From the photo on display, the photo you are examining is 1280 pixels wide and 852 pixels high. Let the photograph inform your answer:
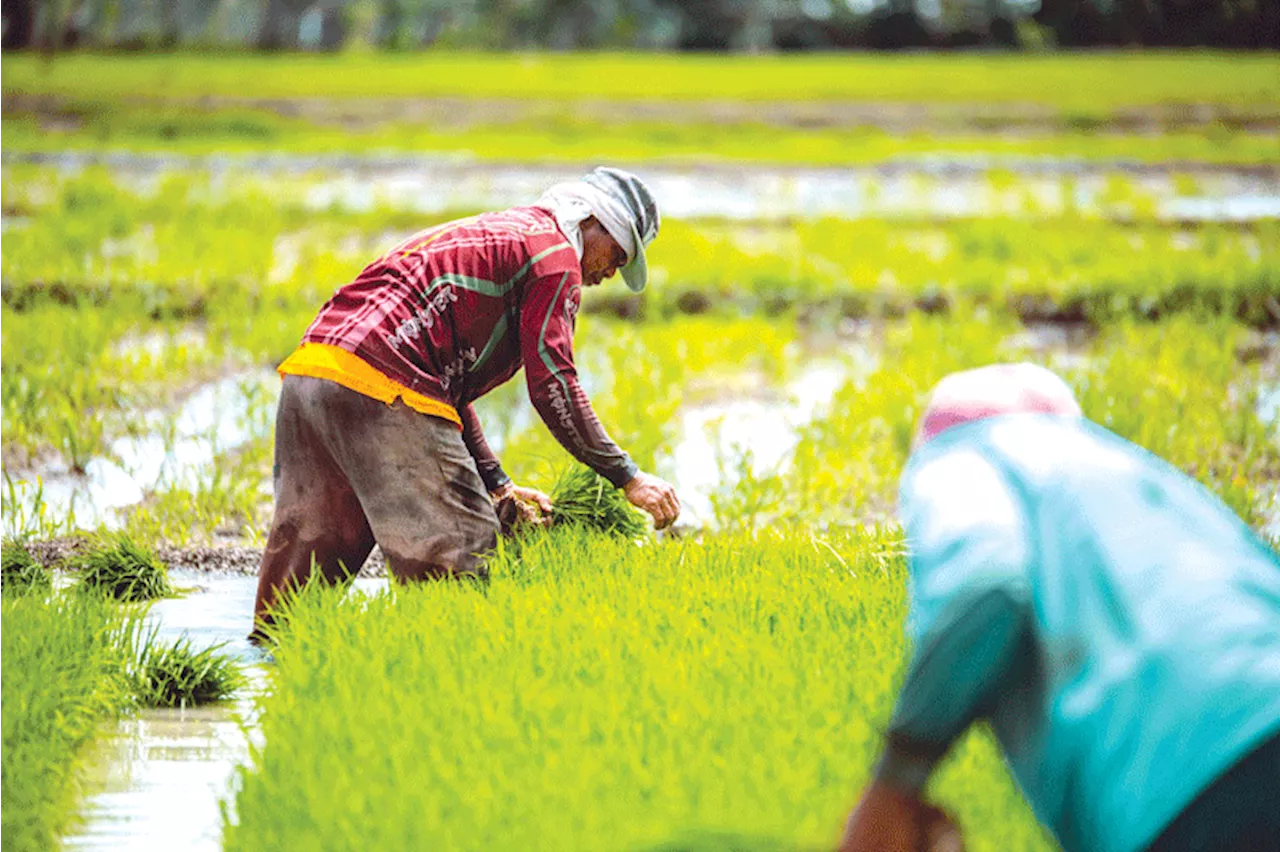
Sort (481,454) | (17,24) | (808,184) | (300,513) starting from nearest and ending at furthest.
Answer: (300,513) < (481,454) < (808,184) < (17,24)

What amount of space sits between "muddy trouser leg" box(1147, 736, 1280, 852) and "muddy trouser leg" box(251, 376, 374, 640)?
2.31 meters

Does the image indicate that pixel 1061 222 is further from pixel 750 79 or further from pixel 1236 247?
pixel 750 79

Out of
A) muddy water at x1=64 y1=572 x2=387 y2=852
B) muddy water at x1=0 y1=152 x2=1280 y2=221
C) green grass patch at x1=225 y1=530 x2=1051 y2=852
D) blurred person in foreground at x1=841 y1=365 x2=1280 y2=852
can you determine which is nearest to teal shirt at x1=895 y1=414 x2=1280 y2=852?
blurred person in foreground at x1=841 y1=365 x2=1280 y2=852

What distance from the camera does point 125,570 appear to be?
3.93 meters

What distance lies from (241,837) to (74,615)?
1057 mm

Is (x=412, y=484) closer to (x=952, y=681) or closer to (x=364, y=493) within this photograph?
(x=364, y=493)

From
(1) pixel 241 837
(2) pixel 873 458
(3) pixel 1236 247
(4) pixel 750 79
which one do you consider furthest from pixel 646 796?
(4) pixel 750 79

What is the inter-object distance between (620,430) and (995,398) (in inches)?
133

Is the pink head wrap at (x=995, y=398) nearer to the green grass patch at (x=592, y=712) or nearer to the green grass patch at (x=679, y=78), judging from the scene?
the green grass patch at (x=592, y=712)

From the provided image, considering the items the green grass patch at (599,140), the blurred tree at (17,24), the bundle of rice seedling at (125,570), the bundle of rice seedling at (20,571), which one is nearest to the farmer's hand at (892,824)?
the bundle of rice seedling at (20,571)

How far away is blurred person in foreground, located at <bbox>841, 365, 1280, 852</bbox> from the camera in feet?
5.25

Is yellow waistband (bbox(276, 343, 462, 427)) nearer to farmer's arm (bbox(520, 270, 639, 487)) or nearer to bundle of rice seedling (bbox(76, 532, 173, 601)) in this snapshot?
farmer's arm (bbox(520, 270, 639, 487))

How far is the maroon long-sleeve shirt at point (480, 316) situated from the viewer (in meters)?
3.42

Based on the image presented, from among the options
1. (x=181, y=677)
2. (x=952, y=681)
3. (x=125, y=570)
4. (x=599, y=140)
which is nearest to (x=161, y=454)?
(x=125, y=570)
